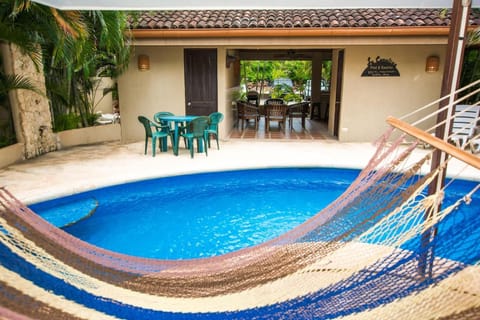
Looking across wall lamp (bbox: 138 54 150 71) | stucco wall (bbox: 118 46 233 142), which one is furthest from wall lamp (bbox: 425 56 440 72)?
wall lamp (bbox: 138 54 150 71)

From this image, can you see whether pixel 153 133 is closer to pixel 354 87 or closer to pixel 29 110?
pixel 29 110

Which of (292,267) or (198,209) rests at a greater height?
(292,267)

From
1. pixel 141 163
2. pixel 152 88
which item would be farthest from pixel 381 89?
pixel 141 163

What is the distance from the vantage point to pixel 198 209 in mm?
5984

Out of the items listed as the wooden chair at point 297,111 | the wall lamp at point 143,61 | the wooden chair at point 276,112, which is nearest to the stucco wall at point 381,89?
the wooden chair at point 276,112

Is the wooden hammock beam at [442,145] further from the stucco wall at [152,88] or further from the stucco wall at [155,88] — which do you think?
the stucco wall at [152,88]

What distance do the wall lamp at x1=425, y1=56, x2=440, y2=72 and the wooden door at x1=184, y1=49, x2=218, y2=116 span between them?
531 cm

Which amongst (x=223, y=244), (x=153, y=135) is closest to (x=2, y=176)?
(x=153, y=135)

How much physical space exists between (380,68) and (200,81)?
4.59 meters

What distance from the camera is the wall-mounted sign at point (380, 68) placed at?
9.44m

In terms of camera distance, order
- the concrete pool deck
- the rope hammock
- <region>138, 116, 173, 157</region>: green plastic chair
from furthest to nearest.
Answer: <region>138, 116, 173, 157</region>: green plastic chair, the concrete pool deck, the rope hammock

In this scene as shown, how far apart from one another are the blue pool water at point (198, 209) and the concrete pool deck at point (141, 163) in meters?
0.14

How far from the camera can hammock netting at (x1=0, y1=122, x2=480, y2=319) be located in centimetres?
236

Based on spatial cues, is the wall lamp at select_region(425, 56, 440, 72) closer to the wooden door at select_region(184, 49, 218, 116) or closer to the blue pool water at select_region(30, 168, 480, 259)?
the blue pool water at select_region(30, 168, 480, 259)
